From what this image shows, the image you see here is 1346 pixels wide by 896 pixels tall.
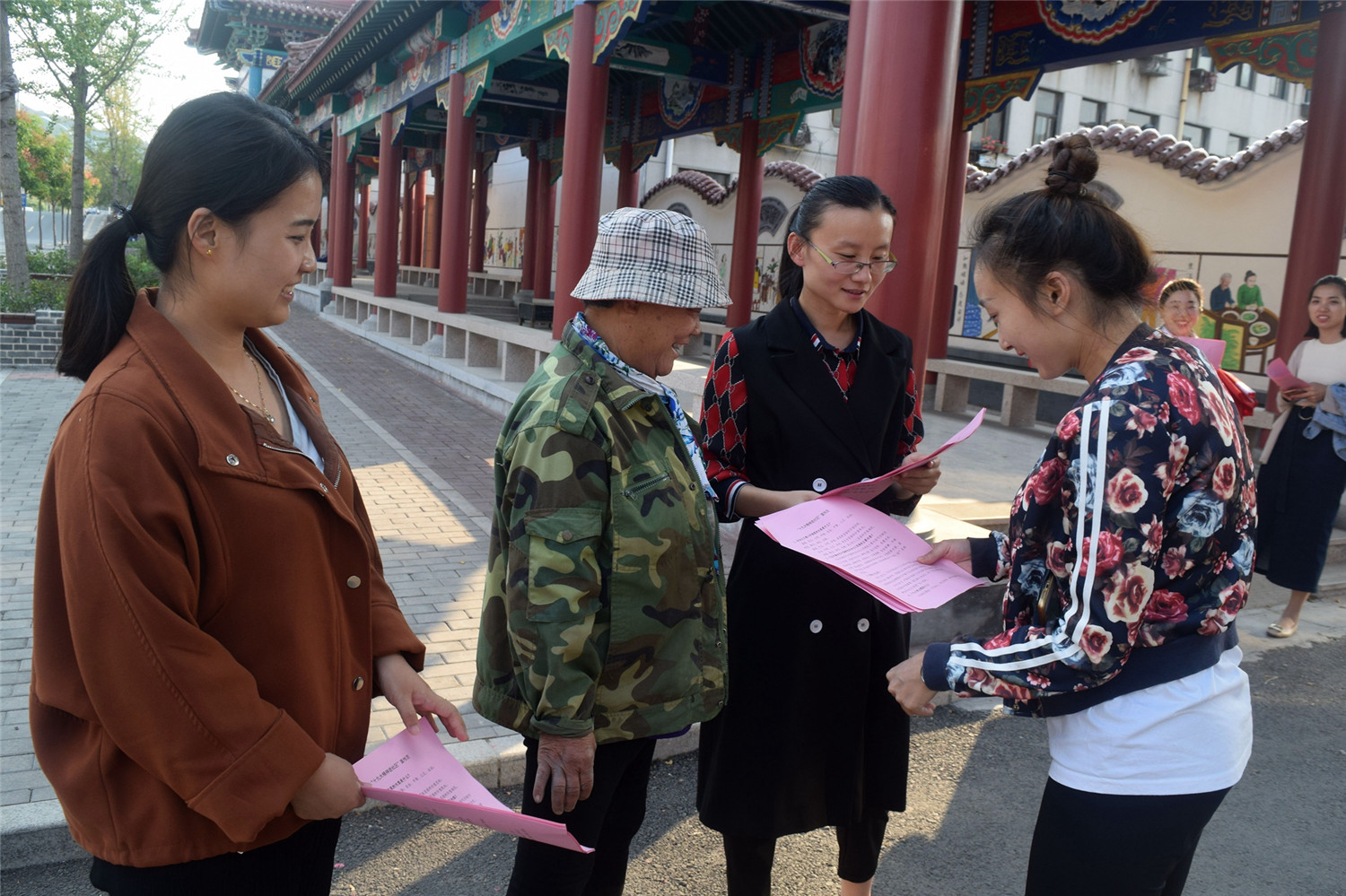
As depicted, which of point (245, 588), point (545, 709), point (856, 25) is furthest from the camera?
point (856, 25)

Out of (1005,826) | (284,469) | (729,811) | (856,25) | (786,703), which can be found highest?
(856,25)

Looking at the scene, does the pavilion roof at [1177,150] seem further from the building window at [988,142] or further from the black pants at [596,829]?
the building window at [988,142]

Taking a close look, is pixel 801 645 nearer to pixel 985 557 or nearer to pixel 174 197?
pixel 985 557

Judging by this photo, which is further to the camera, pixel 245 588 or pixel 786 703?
pixel 786 703

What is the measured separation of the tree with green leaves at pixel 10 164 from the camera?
37.7 ft

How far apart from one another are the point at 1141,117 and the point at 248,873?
2820 centimetres

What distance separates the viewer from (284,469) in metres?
1.41

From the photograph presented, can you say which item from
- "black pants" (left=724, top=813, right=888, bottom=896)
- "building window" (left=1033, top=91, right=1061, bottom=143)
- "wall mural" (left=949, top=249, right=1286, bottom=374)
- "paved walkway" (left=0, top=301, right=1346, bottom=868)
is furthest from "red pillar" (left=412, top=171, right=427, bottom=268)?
"black pants" (left=724, top=813, right=888, bottom=896)

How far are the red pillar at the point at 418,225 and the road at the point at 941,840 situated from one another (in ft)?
98.3

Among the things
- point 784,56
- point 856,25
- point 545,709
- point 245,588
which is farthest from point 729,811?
point 784,56

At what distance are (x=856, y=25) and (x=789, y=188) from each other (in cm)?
1008

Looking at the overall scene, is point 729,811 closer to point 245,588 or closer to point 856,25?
point 245,588

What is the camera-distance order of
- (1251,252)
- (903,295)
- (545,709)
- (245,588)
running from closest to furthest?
(245,588)
(545,709)
(903,295)
(1251,252)

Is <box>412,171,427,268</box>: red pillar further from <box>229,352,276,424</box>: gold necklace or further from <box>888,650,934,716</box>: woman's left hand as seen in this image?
<box>888,650,934,716</box>: woman's left hand
